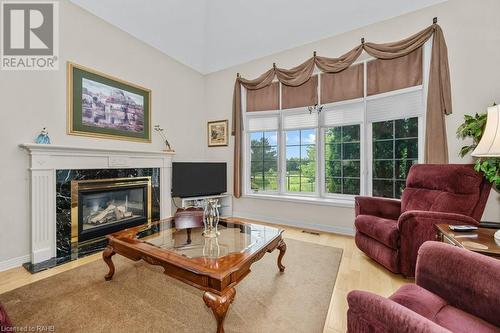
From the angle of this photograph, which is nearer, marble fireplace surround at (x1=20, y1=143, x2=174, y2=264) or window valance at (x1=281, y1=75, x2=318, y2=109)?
marble fireplace surround at (x1=20, y1=143, x2=174, y2=264)

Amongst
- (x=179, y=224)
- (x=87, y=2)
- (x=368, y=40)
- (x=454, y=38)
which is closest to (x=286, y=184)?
(x=179, y=224)

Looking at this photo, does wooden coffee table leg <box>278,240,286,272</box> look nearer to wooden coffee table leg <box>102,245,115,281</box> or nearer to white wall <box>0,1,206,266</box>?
wooden coffee table leg <box>102,245,115,281</box>

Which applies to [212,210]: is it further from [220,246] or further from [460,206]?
[460,206]

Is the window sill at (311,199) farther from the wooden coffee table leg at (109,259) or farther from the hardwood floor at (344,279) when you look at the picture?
the wooden coffee table leg at (109,259)

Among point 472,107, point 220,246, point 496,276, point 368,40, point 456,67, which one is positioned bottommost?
point 220,246

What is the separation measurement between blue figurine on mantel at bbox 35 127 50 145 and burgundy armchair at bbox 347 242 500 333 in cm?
318

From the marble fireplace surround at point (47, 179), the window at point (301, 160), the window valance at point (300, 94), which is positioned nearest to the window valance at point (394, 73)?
the window valance at point (300, 94)

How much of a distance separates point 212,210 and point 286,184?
2245 millimetres

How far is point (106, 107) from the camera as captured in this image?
9.99ft

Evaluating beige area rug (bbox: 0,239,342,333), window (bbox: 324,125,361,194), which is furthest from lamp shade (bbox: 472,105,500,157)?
window (bbox: 324,125,361,194)

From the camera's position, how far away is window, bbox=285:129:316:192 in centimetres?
371

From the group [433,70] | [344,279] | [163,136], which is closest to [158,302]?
[344,279]

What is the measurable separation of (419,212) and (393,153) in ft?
4.52

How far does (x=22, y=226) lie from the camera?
7.63ft
